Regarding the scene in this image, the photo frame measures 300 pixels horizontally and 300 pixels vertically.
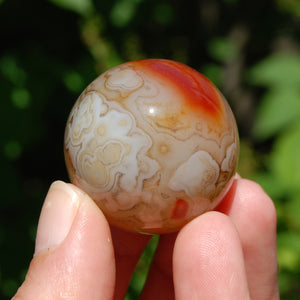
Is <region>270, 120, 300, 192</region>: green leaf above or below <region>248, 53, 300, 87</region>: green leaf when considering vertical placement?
below

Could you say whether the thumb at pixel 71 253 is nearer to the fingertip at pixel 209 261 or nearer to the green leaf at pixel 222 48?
the fingertip at pixel 209 261

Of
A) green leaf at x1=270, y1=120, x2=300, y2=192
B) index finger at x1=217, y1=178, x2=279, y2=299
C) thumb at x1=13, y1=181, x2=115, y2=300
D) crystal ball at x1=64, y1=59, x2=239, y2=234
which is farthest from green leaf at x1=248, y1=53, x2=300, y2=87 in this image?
thumb at x1=13, y1=181, x2=115, y2=300

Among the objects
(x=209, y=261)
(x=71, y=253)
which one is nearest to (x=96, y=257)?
(x=71, y=253)

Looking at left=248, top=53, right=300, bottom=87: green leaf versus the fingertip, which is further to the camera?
left=248, top=53, right=300, bottom=87: green leaf

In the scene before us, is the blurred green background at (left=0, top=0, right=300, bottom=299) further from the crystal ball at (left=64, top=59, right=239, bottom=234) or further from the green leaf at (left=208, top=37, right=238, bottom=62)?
the green leaf at (left=208, top=37, right=238, bottom=62)

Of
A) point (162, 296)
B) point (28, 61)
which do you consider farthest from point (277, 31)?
point (162, 296)

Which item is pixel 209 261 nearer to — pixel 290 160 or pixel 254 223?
pixel 254 223

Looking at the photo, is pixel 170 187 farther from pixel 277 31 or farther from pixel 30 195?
pixel 277 31
